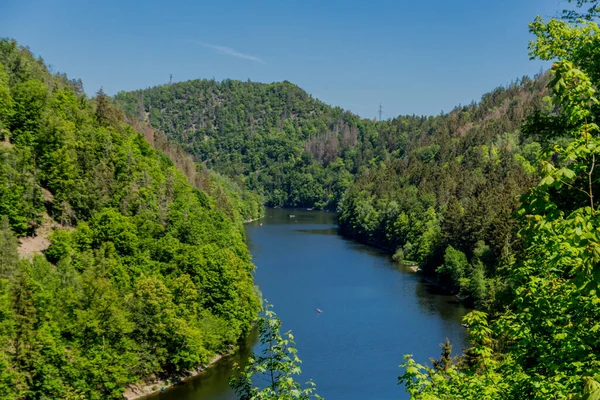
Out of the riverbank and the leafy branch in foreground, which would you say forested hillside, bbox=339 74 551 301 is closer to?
the leafy branch in foreground

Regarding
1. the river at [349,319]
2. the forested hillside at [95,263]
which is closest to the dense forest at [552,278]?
the forested hillside at [95,263]

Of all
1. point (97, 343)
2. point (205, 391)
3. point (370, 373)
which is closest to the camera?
point (97, 343)

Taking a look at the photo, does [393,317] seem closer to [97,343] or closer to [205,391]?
[205,391]

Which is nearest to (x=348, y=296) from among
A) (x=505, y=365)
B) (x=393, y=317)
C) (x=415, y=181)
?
(x=393, y=317)

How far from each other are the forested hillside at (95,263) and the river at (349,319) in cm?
498

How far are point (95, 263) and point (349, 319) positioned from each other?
3125 cm

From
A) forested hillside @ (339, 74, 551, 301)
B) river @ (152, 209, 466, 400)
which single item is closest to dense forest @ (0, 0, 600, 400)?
forested hillside @ (339, 74, 551, 301)

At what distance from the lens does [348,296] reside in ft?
257

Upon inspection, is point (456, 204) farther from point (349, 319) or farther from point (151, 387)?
point (151, 387)

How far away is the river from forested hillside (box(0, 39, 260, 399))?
4.98 meters

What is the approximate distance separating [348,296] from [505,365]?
64909 mm

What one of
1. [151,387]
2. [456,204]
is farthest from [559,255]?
[456,204]

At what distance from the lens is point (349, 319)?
6750 cm

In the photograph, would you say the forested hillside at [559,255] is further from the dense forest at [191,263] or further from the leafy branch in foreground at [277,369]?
the leafy branch in foreground at [277,369]
